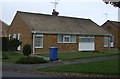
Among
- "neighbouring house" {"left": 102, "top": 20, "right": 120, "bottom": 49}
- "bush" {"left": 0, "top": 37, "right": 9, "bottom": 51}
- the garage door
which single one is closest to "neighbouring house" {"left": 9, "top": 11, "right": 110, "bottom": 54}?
the garage door

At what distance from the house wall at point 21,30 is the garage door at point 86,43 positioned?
28.4ft

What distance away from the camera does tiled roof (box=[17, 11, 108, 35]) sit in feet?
125

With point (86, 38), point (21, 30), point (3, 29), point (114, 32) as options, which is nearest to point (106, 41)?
point (86, 38)

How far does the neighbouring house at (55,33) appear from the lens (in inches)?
1453

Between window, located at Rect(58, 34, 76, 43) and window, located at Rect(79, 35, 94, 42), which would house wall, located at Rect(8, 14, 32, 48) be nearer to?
window, located at Rect(58, 34, 76, 43)

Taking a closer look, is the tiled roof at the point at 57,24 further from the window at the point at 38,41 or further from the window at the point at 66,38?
the window at the point at 38,41

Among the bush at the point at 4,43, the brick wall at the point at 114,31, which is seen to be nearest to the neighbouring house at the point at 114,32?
the brick wall at the point at 114,31

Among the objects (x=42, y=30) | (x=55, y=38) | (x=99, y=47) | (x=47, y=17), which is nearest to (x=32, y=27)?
(x=42, y=30)

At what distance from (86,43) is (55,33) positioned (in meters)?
6.71

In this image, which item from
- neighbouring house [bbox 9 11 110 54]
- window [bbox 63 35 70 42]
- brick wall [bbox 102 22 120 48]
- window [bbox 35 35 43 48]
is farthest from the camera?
brick wall [bbox 102 22 120 48]

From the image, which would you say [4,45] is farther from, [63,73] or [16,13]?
[63,73]

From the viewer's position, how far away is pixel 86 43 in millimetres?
43281

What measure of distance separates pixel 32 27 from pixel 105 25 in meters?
23.5

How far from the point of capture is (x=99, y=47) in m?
45.7
